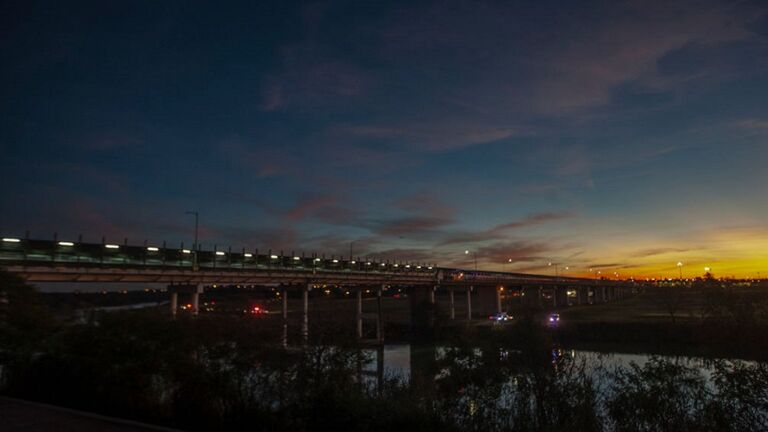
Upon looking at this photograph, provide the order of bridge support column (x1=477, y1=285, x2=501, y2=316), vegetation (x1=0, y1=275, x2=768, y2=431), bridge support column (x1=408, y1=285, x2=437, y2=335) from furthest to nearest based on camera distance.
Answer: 1. bridge support column (x1=477, y1=285, x2=501, y2=316)
2. bridge support column (x1=408, y1=285, x2=437, y2=335)
3. vegetation (x1=0, y1=275, x2=768, y2=431)

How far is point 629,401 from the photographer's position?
1289 cm

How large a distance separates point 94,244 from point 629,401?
1657 inches

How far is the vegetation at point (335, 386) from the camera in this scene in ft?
39.8

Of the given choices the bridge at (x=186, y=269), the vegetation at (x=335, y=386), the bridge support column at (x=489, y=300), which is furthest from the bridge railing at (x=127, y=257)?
the bridge support column at (x=489, y=300)

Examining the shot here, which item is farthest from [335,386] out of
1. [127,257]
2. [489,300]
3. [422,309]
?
[489,300]

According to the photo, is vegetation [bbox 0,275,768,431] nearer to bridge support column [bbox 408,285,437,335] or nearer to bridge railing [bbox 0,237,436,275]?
bridge railing [bbox 0,237,436,275]

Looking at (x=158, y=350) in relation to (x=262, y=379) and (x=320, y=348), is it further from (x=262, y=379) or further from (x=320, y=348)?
(x=320, y=348)

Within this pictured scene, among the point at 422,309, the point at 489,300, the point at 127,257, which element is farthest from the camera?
the point at 489,300

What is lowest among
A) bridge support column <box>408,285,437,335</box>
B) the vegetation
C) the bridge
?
bridge support column <box>408,285,437,335</box>

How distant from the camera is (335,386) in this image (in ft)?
42.5

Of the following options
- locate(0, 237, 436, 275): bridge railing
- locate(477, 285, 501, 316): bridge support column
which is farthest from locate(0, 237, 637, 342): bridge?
locate(477, 285, 501, 316): bridge support column

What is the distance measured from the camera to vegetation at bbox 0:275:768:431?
12141mm

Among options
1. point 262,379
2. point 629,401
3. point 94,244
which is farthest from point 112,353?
point 94,244

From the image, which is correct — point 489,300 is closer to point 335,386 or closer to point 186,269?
point 186,269
